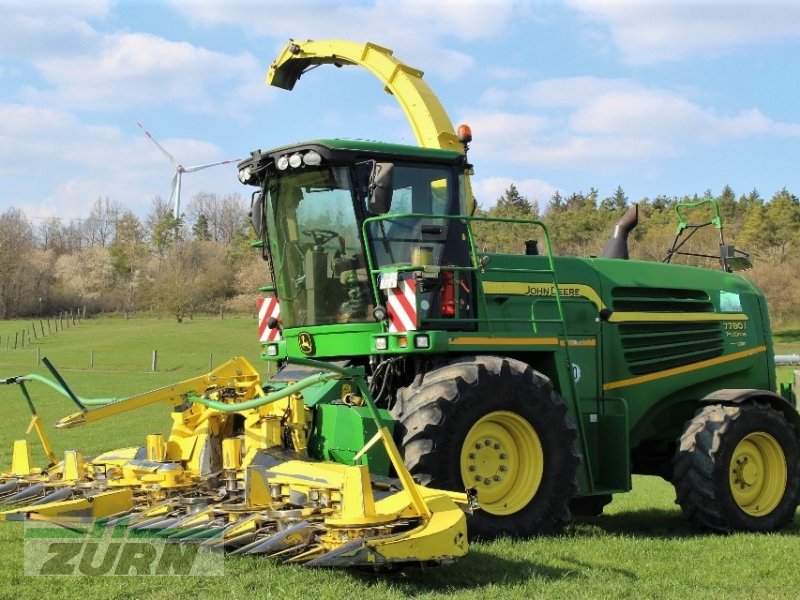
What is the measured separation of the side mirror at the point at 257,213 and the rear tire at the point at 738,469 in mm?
4779

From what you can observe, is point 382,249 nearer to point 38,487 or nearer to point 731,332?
point 38,487

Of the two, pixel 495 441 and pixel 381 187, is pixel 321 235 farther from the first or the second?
pixel 495 441

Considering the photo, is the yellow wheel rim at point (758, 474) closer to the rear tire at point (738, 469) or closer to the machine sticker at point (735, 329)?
the rear tire at point (738, 469)

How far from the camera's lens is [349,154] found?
8.48m

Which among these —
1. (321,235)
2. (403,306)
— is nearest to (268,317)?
(321,235)

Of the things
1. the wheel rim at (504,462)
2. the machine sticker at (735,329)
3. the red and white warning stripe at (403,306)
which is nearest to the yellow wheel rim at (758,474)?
the machine sticker at (735,329)

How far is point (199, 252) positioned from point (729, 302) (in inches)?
4286

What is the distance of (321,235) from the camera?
898 cm

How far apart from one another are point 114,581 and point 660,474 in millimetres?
6437

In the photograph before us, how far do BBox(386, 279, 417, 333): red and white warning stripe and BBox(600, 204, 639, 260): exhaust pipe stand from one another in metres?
4.03

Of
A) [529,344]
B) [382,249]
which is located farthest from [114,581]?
[529,344]

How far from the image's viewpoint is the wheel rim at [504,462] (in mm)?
8086

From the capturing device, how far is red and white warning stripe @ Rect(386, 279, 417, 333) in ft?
26.8

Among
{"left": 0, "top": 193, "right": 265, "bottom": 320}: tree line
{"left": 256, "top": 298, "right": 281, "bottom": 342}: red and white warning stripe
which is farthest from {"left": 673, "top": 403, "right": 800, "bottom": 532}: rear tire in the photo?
{"left": 0, "top": 193, "right": 265, "bottom": 320}: tree line
